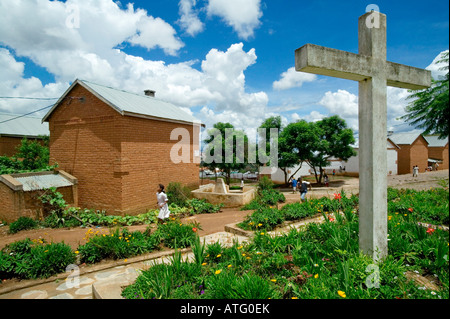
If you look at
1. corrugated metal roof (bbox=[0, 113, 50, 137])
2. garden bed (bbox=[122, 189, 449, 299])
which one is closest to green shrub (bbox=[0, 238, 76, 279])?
garden bed (bbox=[122, 189, 449, 299])

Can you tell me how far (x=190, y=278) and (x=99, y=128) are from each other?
34.2ft

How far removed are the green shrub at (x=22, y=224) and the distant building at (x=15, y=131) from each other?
13.8m

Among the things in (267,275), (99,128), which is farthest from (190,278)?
(99,128)

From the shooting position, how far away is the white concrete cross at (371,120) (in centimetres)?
350

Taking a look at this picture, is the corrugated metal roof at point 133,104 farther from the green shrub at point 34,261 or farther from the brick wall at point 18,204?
the green shrub at point 34,261

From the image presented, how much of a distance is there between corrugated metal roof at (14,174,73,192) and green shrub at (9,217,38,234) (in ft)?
4.36

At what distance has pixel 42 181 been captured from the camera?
37.7ft

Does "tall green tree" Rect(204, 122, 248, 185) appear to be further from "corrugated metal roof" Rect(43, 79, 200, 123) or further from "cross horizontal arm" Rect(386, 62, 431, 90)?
"cross horizontal arm" Rect(386, 62, 431, 90)

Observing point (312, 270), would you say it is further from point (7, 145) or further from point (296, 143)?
point (7, 145)

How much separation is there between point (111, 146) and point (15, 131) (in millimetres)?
15659

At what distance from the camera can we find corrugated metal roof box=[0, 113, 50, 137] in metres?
21.0

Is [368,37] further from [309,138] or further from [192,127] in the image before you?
[309,138]

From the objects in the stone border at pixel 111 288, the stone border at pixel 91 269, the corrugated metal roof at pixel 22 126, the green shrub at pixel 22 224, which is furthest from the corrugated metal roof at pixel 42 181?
the corrugated metal roof at pixel 22 126

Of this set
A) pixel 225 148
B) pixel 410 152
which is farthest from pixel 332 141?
pixel 410 152
